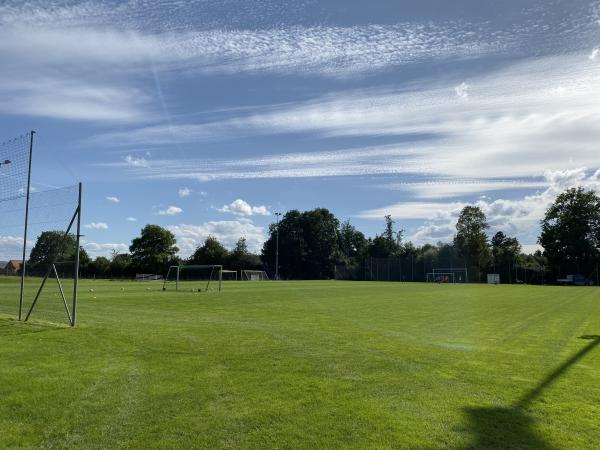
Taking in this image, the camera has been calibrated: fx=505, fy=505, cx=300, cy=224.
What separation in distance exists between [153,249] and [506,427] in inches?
4293

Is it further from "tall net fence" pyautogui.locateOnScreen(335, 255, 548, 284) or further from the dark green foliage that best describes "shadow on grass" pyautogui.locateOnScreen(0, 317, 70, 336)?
the dark green foliage

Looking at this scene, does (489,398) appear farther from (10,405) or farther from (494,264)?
(494,264)

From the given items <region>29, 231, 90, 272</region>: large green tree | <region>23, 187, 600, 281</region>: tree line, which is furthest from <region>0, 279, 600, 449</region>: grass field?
<region>23, 187, 600, 281</region>: tree line

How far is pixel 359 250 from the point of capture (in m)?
121

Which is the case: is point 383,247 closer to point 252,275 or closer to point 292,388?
point 252,275

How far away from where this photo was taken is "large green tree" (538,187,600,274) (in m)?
89.1

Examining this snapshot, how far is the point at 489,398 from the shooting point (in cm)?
661

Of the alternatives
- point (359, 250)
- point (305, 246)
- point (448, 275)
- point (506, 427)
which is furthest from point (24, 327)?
point (359, 250)

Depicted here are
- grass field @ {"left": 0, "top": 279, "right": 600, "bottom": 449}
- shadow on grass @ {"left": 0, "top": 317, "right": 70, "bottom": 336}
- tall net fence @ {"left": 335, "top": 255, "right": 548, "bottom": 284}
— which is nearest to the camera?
grass field @ {"left": 0, "top": 279, "right": 600, "bottom": 449}

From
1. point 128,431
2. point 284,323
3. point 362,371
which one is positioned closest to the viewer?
point 128,431

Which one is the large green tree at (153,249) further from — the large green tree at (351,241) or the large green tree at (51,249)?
the large green tree at (51,249)

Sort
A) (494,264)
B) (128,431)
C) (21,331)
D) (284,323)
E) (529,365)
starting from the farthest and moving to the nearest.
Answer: (494,264)
(284,323)
(21,331)
(529,365)
(128,431)

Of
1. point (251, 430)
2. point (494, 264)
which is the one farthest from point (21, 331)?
point (494, 264)

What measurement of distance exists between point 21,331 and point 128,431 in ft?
26.6
